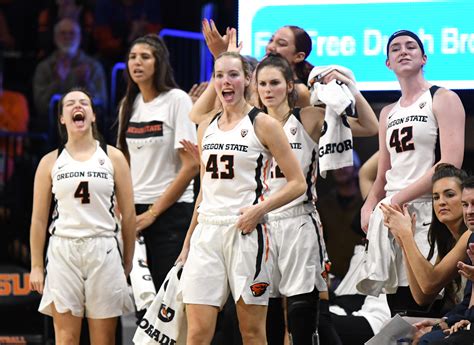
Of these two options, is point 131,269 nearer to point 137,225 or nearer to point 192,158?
point 137,225

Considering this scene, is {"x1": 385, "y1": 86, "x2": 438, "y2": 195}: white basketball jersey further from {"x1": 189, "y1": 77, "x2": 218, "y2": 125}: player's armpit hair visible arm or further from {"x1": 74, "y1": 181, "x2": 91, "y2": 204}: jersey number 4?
{"x1": 74, "y1": 181, "x2": 91, "y2": 204}: jersey number 4

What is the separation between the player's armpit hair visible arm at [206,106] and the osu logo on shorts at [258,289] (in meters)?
1.15

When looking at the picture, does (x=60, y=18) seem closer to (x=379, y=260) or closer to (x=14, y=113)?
(x=14, y=113)

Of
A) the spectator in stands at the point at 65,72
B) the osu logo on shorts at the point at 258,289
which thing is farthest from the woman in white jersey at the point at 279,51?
the spectator in stands at the point at 65,72

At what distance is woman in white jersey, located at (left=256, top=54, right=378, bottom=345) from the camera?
586 cm

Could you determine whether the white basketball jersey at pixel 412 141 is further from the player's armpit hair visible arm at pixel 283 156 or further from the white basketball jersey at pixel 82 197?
the white basketball jersey at pixel 82 197

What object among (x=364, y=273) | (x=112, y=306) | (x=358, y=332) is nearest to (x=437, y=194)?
(x=364, y=273)

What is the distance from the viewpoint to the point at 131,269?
675cm

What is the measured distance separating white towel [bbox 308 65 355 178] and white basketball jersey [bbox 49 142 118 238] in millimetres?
1293

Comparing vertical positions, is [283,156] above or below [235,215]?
above

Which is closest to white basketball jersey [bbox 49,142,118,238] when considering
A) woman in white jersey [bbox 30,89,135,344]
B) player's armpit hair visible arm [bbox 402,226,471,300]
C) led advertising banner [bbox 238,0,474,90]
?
woman in white jersey [bbox 30,89,135,344]

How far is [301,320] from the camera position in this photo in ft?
19.1

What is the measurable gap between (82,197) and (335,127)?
4.98 feet

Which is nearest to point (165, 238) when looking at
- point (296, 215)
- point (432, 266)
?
point (296, 215)
